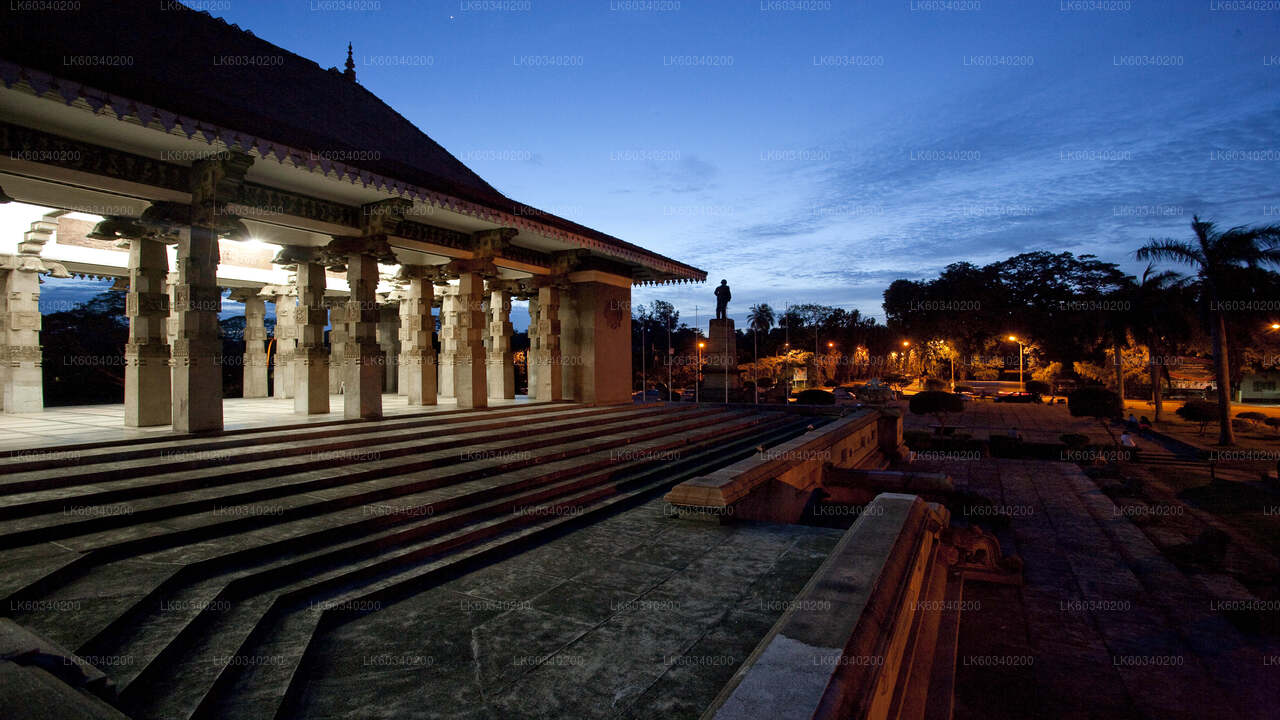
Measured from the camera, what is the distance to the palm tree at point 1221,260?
2071 centimetres

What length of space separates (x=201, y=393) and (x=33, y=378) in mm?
6021

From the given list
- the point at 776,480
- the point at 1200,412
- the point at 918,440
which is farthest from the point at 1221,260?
the point at 776,480

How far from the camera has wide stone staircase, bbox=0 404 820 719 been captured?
2.95 meters

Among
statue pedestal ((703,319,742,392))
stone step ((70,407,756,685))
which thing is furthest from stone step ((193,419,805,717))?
statue pedestal ((703,319,742,392))

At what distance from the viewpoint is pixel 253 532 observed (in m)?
4.56

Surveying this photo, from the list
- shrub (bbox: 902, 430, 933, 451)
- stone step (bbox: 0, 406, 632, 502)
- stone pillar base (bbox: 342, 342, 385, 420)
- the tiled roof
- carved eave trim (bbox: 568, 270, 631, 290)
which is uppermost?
the tiled roof

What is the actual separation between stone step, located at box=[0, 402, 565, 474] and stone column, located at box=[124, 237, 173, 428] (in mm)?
1344

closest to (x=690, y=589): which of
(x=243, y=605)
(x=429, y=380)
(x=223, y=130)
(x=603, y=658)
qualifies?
(x=603, y=658)

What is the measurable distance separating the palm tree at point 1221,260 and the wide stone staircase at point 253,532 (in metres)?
24.9

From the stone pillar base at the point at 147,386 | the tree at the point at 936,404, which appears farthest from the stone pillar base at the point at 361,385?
the tree at the point at 936,404

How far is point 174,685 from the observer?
2.73 metres

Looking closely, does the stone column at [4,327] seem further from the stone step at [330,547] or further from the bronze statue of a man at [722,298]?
the bronze statue of a man at [722,298]

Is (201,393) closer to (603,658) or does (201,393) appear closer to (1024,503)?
(603,658)

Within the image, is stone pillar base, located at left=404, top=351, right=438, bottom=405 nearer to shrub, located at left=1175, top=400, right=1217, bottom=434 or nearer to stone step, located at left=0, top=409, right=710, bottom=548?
stone step, located at left=0, top=409, right=710, bottom=548
